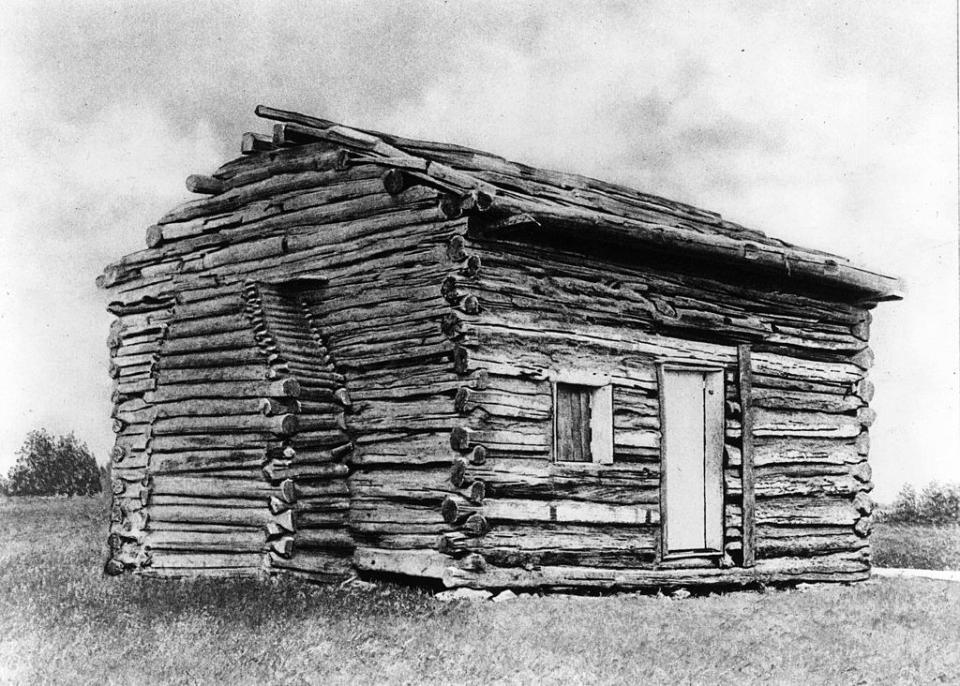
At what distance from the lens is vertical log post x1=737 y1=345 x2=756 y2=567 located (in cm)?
1332

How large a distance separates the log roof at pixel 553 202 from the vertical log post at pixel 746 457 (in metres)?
1.22

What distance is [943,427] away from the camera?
768 inches

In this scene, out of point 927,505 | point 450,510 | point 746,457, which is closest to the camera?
point 450,510

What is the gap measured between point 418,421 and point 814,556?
19.6ft

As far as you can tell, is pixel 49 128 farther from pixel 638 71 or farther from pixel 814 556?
pixel 814 556

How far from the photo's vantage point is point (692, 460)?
13.0 m

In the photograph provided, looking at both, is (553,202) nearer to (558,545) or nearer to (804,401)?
(558,545)

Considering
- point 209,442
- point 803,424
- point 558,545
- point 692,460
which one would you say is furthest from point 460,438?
point 803,424

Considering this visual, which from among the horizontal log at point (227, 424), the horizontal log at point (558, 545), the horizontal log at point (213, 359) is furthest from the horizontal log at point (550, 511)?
the horizontal log at point (213, 359)

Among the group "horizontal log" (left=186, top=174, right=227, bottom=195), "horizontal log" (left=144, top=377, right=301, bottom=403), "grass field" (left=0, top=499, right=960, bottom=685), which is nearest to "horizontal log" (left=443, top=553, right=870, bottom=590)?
"grass field" (left=0, top=499, right=960, bottom=685)

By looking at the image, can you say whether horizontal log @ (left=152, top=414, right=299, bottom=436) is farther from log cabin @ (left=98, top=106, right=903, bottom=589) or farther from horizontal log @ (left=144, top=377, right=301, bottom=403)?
horizontal log @ (left=144, top=377, right=301, bottom=403)

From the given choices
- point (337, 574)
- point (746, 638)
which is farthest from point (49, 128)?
point (746, 638)

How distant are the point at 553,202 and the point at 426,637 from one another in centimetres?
524

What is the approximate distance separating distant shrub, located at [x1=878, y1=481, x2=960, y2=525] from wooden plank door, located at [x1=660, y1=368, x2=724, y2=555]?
11.8m
